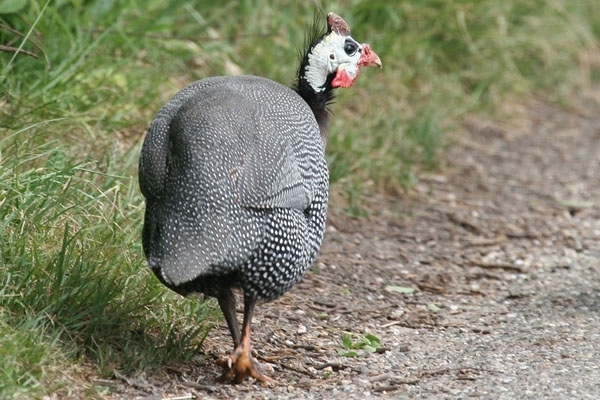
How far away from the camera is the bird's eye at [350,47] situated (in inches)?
154

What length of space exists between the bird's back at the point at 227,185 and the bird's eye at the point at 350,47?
2.00 ft

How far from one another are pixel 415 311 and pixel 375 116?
233 centimetres

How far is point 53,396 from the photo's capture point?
2.89 metres

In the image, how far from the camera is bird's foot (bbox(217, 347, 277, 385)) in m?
3.23

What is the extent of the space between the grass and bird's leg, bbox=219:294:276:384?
0.62 feet

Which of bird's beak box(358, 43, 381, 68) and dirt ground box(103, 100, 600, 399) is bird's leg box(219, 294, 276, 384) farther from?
bird's beak box(358, 43, 381, 68)

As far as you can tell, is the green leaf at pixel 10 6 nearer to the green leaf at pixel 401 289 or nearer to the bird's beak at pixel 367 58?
the bird's beak at pixel 367 58

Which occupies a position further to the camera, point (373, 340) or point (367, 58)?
point (367, 58)

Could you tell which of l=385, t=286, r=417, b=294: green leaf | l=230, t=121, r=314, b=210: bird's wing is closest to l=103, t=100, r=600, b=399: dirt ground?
l=385, t=286, r=417, b=294: green leaf

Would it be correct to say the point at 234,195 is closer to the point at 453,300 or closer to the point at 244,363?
the point at 244,363

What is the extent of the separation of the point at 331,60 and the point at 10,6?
1601mm

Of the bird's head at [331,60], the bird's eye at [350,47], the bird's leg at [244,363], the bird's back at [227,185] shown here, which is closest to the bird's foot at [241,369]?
the bird's leg at [244,363]

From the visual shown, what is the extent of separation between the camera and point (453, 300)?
4344 mm

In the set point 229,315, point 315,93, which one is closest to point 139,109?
point 315,93
